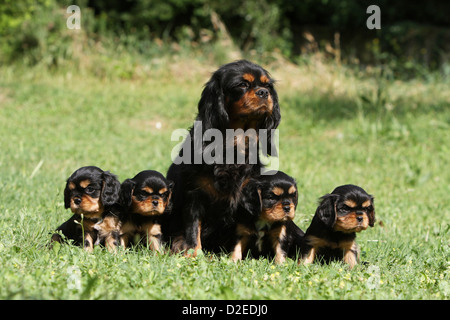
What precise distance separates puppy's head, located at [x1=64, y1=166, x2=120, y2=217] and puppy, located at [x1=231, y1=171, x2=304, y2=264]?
107 centimetres

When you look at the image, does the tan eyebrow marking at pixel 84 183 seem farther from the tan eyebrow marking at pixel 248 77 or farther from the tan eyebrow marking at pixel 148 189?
the tan eyebrow marking at pixel 248 77

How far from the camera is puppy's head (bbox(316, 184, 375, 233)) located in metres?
4.18

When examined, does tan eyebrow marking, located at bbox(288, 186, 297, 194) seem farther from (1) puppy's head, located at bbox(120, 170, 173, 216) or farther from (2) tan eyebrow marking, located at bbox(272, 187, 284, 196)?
(1) puppy's head, located at bbox(120, 170, 173, 216)

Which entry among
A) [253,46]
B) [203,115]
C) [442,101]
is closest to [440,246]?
[203,115]

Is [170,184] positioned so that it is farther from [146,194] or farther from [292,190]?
[292,190]

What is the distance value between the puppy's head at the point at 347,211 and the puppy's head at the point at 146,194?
1.27 metres

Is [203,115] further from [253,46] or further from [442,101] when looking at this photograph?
[253,46]

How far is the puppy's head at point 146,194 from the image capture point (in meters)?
4.29

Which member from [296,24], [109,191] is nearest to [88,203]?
[109,191]

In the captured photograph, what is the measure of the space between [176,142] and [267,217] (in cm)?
563

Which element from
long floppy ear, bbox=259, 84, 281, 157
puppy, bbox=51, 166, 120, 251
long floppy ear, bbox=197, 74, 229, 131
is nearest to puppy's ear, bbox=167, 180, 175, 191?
puppy, bbox=51, 166, 120, 251

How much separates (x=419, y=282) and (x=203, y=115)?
212 cm

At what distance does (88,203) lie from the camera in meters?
4.27
